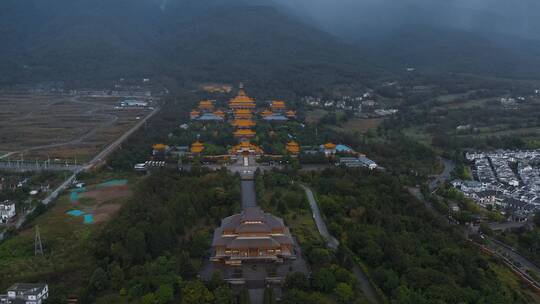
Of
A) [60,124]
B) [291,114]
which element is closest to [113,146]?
[60,124]

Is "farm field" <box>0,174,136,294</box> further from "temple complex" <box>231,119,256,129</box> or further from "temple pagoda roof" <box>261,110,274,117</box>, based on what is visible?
"temple pagoda roof" <box>261,110,274,117</box>

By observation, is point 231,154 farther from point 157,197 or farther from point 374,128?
point 374,128

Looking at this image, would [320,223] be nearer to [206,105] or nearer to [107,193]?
[107,193]

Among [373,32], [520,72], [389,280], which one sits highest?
[373,32]

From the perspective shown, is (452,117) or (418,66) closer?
(452,117)

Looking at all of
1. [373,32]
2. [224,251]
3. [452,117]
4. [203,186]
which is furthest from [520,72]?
[224,251]
